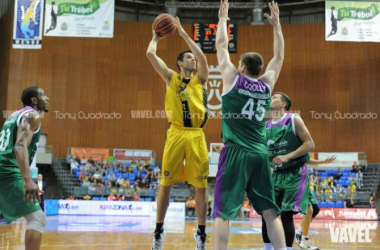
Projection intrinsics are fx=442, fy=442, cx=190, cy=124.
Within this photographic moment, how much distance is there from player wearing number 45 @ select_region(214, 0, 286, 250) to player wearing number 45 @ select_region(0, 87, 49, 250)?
1679mm

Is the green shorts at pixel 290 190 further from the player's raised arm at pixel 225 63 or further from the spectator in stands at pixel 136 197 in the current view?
the spectator in stands at pixel 136 197

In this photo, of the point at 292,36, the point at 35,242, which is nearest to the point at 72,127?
the point at 292,36

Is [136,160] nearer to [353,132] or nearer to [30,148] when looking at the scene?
[353,132]

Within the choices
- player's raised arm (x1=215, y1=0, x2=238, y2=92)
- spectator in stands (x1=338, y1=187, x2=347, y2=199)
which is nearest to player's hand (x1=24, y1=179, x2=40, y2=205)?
player's raised arm (x1=215, y1=0, x2=238, y2=92)

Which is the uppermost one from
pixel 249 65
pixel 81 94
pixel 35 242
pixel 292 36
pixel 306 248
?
pixel 292 36

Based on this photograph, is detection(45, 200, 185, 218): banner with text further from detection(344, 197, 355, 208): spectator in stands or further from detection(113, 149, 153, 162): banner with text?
detection(344, 197, 355, 208): spectator in stands

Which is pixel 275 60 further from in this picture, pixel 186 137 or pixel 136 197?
pixel 136 197

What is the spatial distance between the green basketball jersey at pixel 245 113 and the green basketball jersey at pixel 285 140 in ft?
4.86

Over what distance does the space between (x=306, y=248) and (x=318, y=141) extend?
2045cm

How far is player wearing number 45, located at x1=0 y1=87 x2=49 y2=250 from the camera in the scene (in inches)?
156

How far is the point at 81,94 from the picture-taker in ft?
88.0

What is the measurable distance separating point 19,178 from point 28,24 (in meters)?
13.0

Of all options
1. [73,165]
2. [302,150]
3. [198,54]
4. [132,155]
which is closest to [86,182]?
[73,165]

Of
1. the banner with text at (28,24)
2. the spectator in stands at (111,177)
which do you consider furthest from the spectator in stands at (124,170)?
Result: the banner with text at (28,24)
